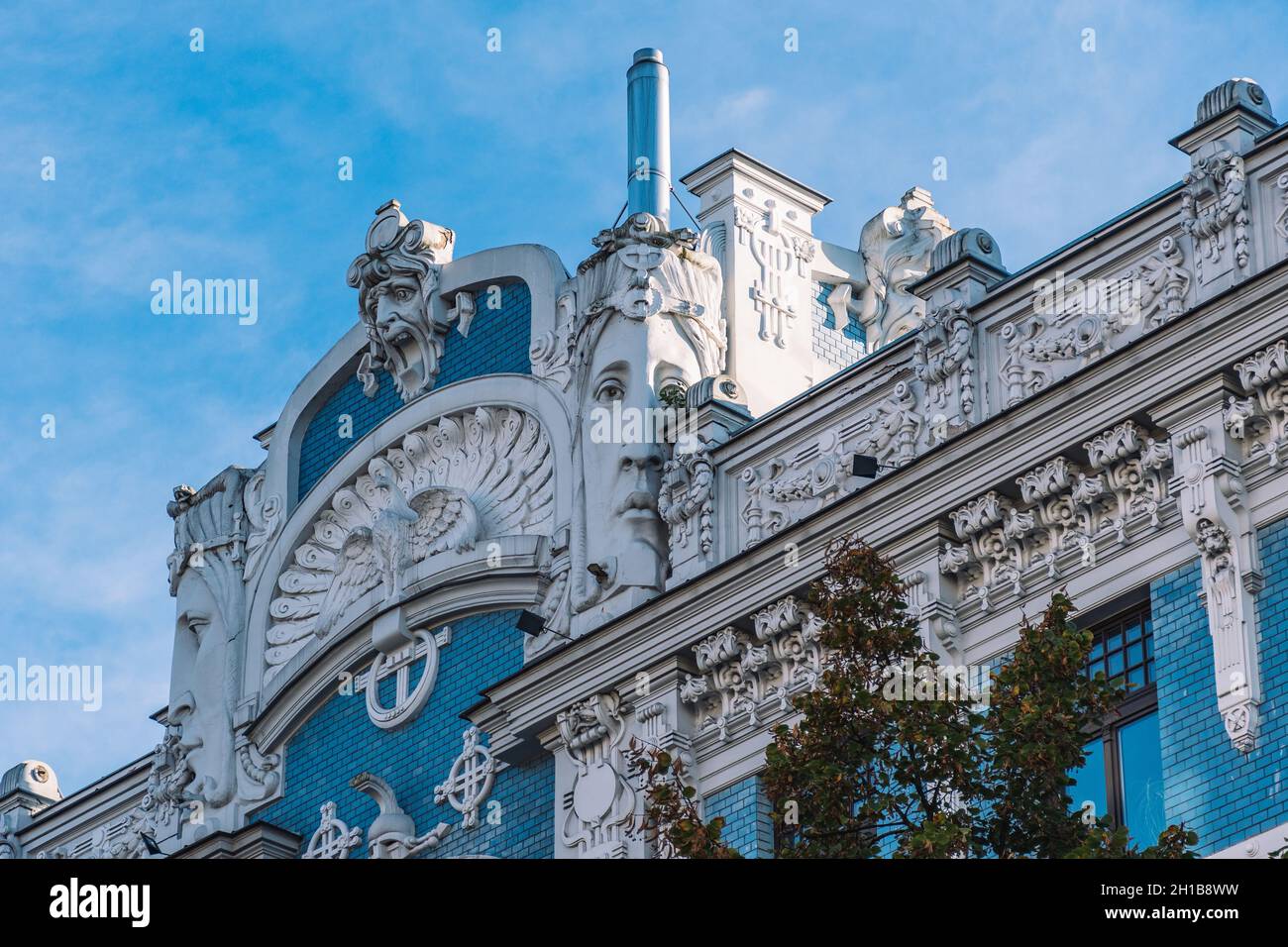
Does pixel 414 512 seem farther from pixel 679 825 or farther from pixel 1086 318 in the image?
pixel 679 825

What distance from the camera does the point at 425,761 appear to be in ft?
88.5

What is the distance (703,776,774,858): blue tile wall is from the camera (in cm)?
2283

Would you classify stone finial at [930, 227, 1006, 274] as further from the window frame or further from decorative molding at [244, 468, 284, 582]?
decorative molding at [244, 468, 284, 582]

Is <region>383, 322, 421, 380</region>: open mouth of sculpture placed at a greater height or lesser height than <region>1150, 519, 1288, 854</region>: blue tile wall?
greater

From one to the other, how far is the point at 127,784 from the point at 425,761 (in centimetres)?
586

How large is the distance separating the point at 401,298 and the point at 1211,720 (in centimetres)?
1213

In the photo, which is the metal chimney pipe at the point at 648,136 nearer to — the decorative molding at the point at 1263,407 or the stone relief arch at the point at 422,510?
the stone relief arch at the point at 422,510

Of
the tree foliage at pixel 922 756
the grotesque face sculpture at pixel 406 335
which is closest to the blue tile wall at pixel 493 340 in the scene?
the grotesque face sculpture at pixel 406 335

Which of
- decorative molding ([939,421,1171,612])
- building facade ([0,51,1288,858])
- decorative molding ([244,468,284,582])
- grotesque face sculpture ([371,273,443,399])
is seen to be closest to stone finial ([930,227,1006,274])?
building facade ([0,51,1288,858])

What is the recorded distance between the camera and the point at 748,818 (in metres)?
23.0

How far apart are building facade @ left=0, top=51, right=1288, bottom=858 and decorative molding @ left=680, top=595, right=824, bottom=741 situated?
0.10 ft

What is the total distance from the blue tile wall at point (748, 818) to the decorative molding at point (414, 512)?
4325 mm
